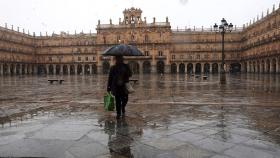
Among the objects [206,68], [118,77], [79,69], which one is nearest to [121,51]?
[118,77]

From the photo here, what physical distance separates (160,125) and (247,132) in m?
1.57

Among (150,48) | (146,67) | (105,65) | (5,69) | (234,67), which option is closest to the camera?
(5,69)

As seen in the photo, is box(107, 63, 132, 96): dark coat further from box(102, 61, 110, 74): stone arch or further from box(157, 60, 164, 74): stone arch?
box(102, 61, 110, 74): stone arch

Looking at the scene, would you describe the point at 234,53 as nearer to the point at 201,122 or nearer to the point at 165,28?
the point at 165,28

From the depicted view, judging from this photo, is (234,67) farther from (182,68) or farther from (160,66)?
(160,66)

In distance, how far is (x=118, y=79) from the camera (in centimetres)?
619

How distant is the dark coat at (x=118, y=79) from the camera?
620cm

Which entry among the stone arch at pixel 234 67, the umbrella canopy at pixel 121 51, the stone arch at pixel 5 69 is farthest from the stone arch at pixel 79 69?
the umbrella canopy at pixel 121 51

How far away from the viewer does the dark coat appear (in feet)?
20.3

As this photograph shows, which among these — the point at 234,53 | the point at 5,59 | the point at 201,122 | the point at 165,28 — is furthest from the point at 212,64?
the point at 201,122

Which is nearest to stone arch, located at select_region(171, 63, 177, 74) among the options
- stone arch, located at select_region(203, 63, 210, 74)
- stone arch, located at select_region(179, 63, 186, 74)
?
stone arch, located at select_region(179, 63, 186, 74)

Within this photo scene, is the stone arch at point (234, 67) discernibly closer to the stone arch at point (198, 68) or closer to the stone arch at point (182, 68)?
the stone arch at point (198, 68)

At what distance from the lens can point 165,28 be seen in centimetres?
6850

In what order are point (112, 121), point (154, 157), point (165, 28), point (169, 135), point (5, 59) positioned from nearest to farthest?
point (154, 157) < point (169, 135) < point (112, 121) < point (5, 59) < point (165, 28)
